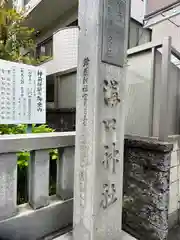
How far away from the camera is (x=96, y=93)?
145cm

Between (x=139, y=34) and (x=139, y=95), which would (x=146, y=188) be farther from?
(x=139, y=34)

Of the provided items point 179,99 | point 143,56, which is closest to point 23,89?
point 143,56

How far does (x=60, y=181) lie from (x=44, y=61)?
231 inches

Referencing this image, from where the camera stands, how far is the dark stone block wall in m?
1.99

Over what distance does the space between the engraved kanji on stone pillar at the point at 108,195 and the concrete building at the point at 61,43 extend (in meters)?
2.66

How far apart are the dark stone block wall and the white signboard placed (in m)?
1.22

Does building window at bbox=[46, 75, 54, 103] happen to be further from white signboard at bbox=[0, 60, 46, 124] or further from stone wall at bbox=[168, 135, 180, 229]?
stone wall at bbox=[168, 135, 180, 229]

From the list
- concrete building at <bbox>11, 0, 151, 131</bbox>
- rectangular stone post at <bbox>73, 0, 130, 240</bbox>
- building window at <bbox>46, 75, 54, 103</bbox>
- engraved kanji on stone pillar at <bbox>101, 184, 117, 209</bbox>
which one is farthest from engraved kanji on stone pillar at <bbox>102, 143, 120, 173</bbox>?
building window at <bbox>46, 75, 54, 103</bbox>

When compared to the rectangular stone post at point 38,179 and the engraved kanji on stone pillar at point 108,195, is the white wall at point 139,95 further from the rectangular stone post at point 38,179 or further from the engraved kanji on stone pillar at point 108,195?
the rectangular stone post at point 38,179

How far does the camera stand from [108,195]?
162cm

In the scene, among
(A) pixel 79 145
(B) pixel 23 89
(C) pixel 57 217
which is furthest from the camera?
(B) pixel 23 89

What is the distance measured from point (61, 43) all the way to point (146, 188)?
5447 millimetres

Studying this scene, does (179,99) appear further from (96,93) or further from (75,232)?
(75,232)

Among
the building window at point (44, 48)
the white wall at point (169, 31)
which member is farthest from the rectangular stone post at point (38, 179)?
the building window at point (44, 48)
